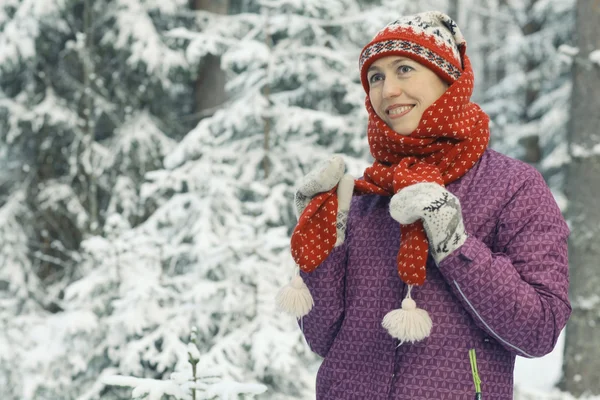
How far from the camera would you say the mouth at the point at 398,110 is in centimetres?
185

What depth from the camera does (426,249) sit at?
1.66 metres

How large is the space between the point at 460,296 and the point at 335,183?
50 cm

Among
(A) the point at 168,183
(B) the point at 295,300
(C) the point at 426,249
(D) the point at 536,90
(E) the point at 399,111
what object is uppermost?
(D) the point at 536,90

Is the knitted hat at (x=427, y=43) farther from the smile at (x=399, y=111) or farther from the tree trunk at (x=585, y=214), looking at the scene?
the tree trunk at (x=585, y=214)

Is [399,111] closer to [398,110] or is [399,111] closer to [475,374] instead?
[398,110]

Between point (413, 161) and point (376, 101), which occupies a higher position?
point (376, 101)

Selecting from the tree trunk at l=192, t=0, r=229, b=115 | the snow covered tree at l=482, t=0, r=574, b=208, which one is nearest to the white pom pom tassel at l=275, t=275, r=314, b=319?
the tree trunk at l=192, t=0, r=229, b=115

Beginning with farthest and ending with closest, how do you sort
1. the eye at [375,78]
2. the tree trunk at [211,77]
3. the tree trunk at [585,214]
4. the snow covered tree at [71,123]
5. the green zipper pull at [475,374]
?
1. the tree trunk at [211,77]
2. the snow covered tree at [71,123]
3. the tree trunk at [585,214]
4. the eye at [375,78]
5. the green zipper pull at [475,374]

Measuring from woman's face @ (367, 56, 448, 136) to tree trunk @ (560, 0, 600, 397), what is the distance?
13.1ft

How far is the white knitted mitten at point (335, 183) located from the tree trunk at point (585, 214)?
13.3 ft

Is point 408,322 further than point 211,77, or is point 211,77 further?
point 211,77

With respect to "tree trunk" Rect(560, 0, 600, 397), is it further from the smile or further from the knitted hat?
the smile

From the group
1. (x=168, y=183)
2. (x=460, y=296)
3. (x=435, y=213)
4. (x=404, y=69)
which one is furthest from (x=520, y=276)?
(x=168, y=183)

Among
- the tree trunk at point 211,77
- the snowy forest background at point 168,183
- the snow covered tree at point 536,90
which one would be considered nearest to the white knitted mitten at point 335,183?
the snowy forest background at point 168,183
